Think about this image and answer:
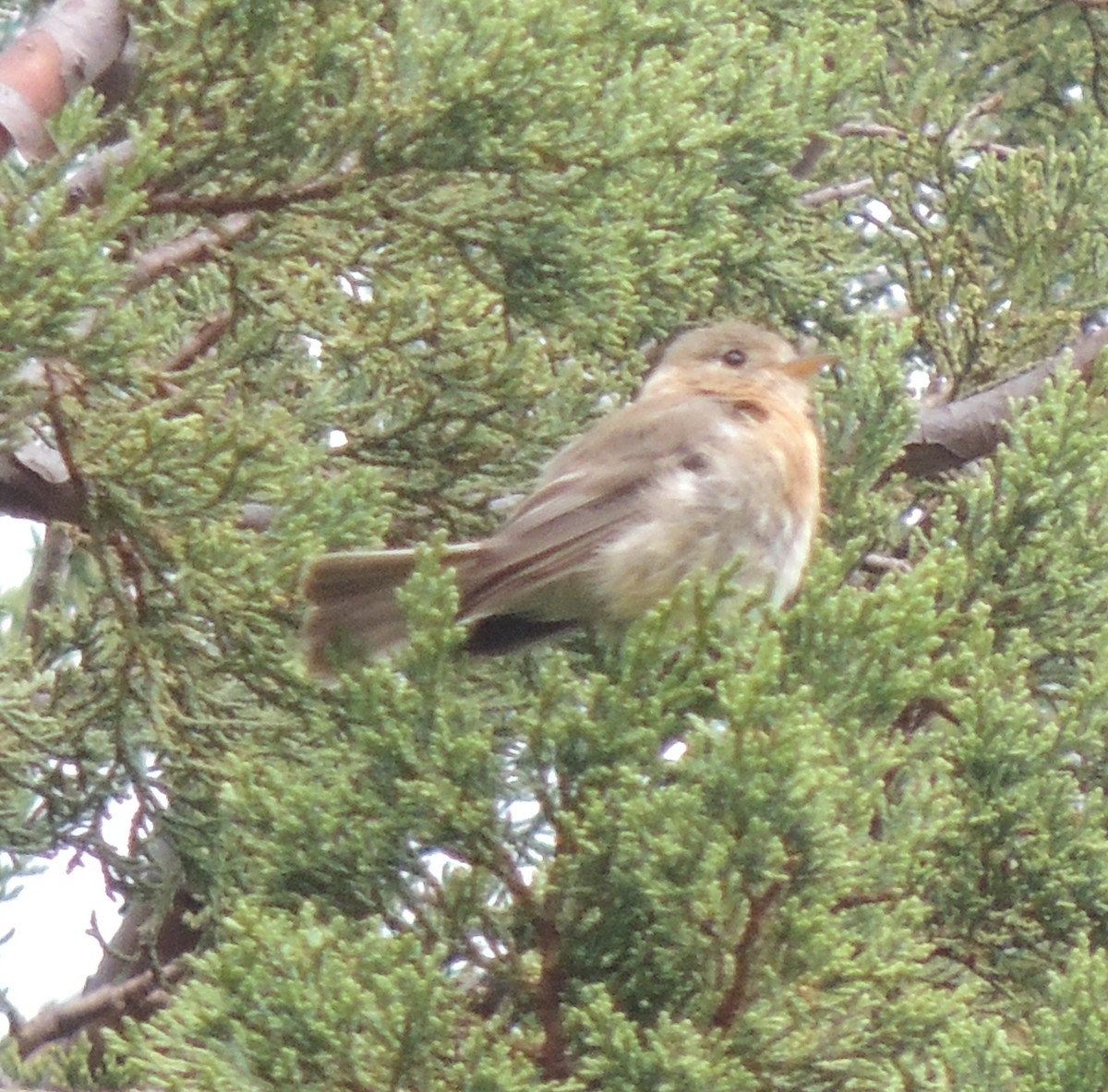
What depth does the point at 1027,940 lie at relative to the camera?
324 cm

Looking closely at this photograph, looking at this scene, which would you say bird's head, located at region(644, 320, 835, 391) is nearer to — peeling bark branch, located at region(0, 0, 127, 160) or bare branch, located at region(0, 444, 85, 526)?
peeling bark branch, located at region(0, 0, 127, 160)

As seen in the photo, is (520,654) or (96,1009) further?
(96,1009)

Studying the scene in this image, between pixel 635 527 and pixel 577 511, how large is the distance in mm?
151

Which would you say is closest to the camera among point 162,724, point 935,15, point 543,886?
point 543,886

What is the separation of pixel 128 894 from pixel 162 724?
33.3 inches

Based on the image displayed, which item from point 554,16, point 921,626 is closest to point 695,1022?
point 921,626

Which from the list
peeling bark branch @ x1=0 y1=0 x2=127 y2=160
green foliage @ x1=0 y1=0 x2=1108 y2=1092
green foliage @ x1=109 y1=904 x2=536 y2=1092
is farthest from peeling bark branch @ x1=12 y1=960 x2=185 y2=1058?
peeling bark branch @ x1=0 y1=0 x2=127 y2=160

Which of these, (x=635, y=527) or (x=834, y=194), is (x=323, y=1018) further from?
(x=834, y=194)

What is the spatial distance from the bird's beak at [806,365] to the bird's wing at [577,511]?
368mm

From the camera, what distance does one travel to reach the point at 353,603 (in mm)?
3434

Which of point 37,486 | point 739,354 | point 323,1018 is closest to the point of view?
point 323,1018

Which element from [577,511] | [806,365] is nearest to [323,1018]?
[577,511]

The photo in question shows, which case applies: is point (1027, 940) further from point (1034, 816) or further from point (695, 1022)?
point (695, 1022)

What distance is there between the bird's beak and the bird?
0.18 meters
